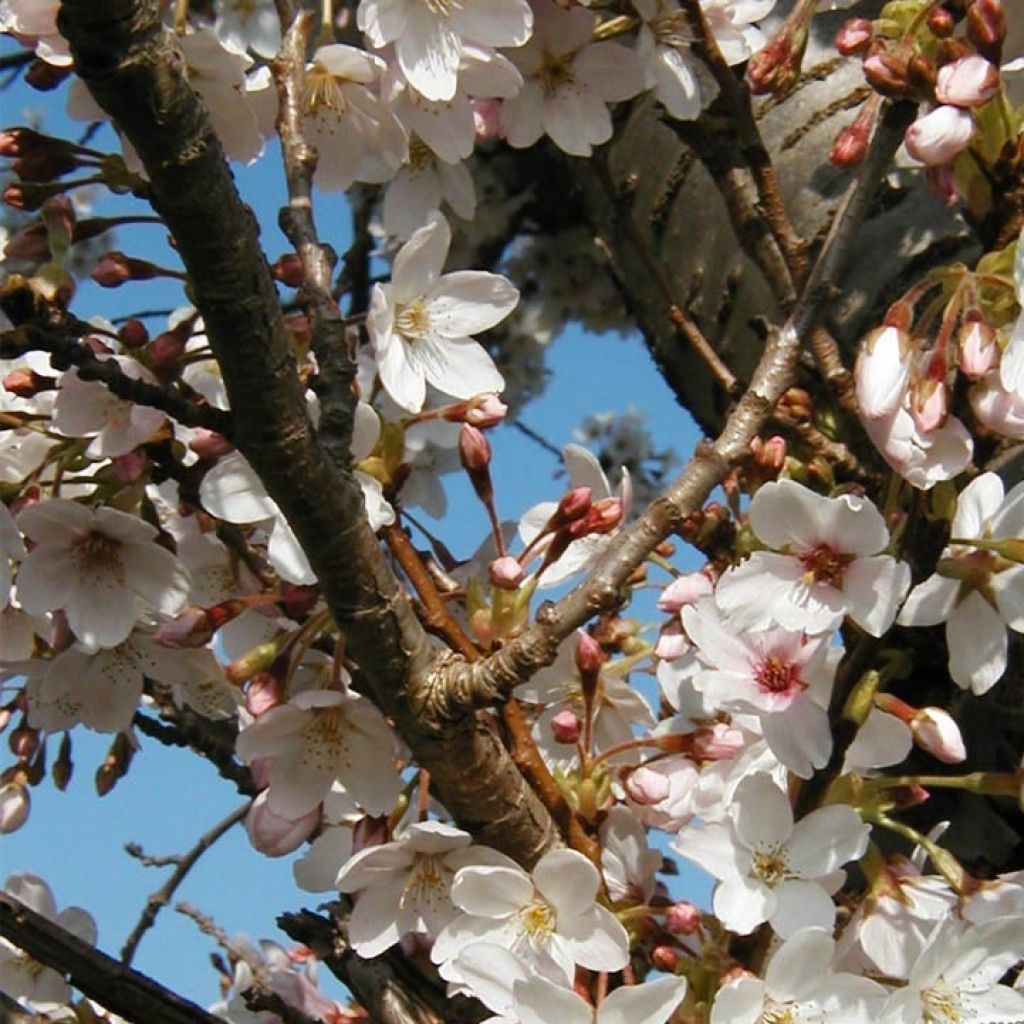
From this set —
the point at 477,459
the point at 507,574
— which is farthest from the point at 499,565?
the point at 477,459

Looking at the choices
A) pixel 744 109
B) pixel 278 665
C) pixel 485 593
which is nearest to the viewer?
pixel 278 665

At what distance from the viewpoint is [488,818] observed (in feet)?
4.31

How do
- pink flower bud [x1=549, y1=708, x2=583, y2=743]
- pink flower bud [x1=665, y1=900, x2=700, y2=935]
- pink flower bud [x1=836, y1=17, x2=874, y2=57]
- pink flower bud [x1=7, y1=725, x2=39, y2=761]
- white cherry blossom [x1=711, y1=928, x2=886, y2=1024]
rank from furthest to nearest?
pink flower bud [x1=7, y1=725, x2=39, y2=761] < pink flower bud [x1=836, y1=17, x2=874, y2=57] < pink flower bud [x1=549, y1=708, x2=583, y2=743] < pink flower bud [x1=665, y1=900, x2=700, y2=935] < white cherry blossom [x1=711, y1=928, x2=886, y2=1024]

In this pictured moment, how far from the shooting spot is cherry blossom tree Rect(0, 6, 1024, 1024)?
1.21 metres

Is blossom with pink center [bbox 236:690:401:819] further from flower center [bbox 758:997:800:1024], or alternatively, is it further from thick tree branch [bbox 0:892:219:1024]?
flower center [bbox 758:997:800:1024]

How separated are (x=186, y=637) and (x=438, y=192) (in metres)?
0.67

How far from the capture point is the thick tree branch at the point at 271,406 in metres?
0.93

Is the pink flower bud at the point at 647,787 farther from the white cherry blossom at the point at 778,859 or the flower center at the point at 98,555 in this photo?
the flower center at the point at 98,555

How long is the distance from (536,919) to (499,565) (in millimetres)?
297

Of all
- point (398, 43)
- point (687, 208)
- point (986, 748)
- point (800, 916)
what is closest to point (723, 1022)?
point (800, 916)

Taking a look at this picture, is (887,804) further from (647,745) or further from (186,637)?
(186,637)

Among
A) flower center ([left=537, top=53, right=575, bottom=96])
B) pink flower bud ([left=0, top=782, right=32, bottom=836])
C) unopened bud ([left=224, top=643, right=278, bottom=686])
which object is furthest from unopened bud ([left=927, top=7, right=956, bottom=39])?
pink flower bud ([left=0, top=782, right=32, bottom=836])

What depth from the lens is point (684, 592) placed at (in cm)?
155

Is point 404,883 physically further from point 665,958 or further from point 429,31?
point 429,31
